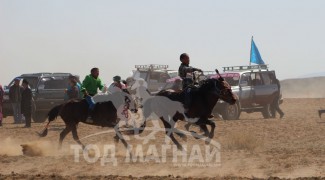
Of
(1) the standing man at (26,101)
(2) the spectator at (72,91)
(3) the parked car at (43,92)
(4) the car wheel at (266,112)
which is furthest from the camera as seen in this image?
(4) the car wheel at (266,112)

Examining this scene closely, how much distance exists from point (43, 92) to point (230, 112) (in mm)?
7583

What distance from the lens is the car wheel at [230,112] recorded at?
28.9 meters

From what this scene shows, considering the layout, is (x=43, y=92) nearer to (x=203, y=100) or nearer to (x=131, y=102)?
(x=131, y=102)

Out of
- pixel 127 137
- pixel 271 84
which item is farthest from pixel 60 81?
pixel 127 137

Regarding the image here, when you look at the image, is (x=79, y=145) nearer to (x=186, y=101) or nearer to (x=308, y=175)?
(x=186, y=101)

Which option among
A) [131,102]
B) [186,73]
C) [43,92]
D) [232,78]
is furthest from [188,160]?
[43,92]

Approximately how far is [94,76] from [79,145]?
1.80 m

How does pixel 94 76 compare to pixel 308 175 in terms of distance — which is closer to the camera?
pixel 308 175

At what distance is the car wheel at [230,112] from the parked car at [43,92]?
6489 millimetres

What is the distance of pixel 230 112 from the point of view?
95.2ft

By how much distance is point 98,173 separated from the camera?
547 inches

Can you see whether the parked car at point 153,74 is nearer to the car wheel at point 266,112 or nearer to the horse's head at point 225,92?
the car wheel at point 266,112

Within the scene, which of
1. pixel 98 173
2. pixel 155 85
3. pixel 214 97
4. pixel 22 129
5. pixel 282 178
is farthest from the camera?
pixel 155 85

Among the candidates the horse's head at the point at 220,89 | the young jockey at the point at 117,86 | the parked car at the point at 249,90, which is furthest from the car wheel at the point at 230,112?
the horse's head at the point at 220,89
